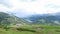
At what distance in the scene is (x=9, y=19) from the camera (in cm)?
912

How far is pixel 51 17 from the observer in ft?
28.9

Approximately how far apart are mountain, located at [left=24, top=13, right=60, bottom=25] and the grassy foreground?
1.43ft

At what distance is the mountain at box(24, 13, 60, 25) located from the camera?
863 cm

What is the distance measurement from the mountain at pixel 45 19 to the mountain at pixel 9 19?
1.73 ft

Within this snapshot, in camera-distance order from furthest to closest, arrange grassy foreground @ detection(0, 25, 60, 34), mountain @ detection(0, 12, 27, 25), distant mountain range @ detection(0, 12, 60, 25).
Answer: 1. mountain @ detection(0, 12, 27, 25)
2. distant mountain range @ detection(0, 12, 60, 25)
3. grassy foreground @ detection(0, 25, 60, 34)

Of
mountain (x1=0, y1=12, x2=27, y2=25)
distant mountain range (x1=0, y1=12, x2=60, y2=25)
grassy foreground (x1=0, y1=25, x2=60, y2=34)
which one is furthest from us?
mountain (x1=0, y1=12, x2=27, y2=25)

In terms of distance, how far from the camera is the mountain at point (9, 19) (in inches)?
347

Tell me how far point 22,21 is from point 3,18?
1.35 metres

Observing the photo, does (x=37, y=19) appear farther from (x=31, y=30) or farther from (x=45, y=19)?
(x=31, y=30)

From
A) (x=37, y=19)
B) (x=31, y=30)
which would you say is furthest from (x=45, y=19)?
(x=31, y=30)

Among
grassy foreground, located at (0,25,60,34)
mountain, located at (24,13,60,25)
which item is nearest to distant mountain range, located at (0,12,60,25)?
mountain, located at (24,13,60,25)

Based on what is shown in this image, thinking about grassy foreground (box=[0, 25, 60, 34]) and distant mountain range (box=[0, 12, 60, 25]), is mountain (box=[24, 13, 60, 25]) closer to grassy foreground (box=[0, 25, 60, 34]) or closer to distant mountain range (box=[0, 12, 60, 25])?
distant mountain range (box=[0, 12, 60, 25])

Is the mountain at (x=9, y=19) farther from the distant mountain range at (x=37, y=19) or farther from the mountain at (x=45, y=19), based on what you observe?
the mountain at (x=45, y=19)

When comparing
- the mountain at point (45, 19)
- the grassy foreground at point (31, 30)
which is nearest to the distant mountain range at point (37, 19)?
the mountain at point (45, 19)
